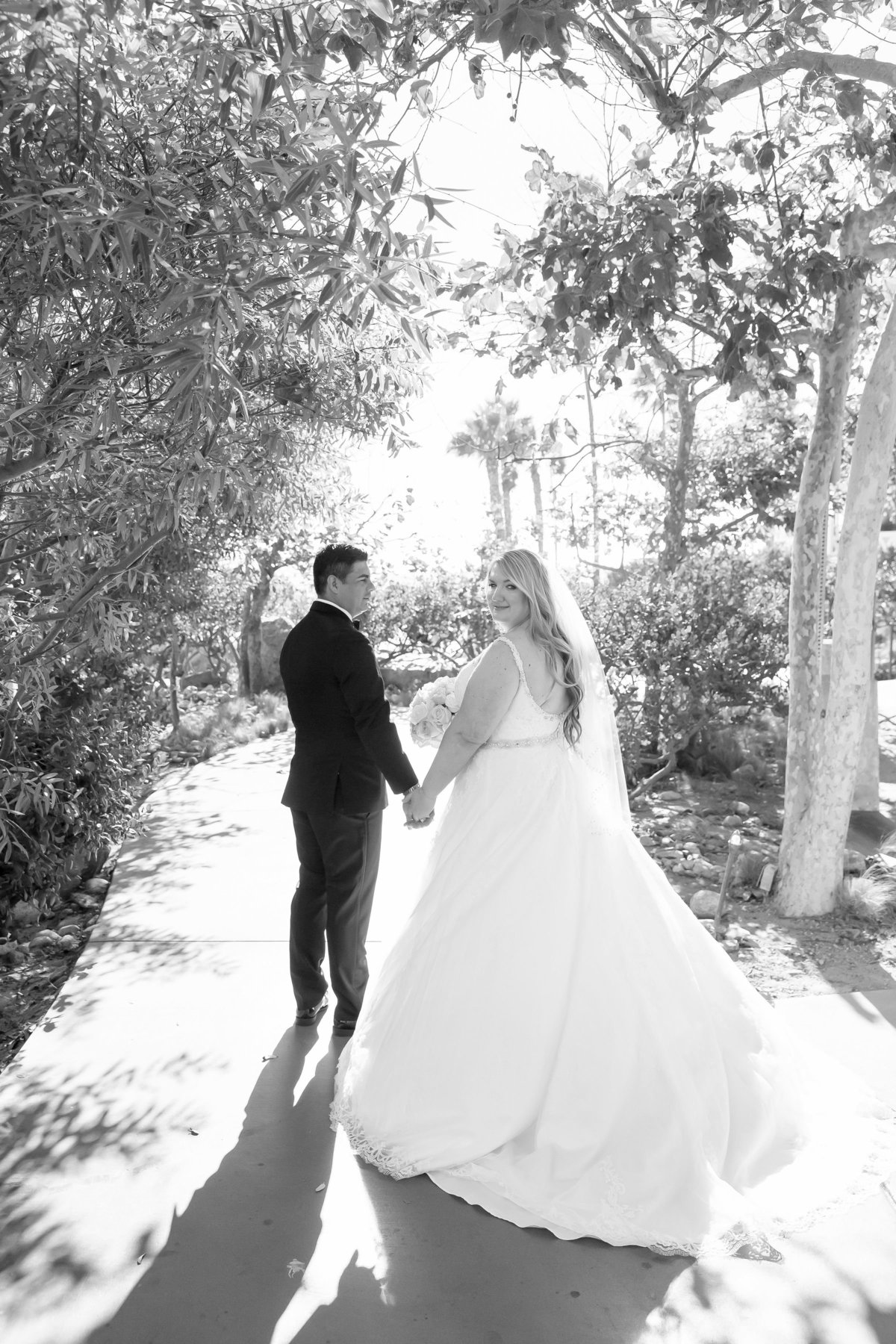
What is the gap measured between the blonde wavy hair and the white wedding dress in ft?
0.33

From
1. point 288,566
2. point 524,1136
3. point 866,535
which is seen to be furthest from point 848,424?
point 524,1136

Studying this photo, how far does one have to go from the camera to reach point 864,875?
6.40m

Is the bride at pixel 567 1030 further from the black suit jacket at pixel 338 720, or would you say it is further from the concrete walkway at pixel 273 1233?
the black suit jacket at pixel 338 720

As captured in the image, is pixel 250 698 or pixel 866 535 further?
pixel 250 698

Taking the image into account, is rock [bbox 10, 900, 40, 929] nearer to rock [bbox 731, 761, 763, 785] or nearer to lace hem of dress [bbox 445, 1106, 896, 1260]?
lace hem of dress [bbox 445, 1106, 896, 1260]

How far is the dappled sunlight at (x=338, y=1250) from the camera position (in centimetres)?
269

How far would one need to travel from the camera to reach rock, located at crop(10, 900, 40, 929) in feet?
19.6

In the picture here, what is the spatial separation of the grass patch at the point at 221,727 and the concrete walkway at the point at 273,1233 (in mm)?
7009

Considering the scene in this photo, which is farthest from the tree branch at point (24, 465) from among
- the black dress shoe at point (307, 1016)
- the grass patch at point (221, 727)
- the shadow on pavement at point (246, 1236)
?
the grass patch at point (221, 727)

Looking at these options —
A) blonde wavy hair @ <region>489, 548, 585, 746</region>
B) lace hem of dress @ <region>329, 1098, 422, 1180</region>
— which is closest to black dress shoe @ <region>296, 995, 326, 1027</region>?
lace hem of dress @ <region>329, 1098, 422, 1180</region>

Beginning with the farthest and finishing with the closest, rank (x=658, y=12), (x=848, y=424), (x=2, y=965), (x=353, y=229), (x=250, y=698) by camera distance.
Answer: (x=250, y=698) → (x=848, y=424) → (x=2, y=965) → (x=658, y=12) → (x=353, y=229)

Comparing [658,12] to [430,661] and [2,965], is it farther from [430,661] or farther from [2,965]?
[430,661]

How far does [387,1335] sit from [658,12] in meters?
4.99

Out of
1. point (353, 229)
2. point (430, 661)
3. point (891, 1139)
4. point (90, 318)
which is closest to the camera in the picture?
point (353, 229)
